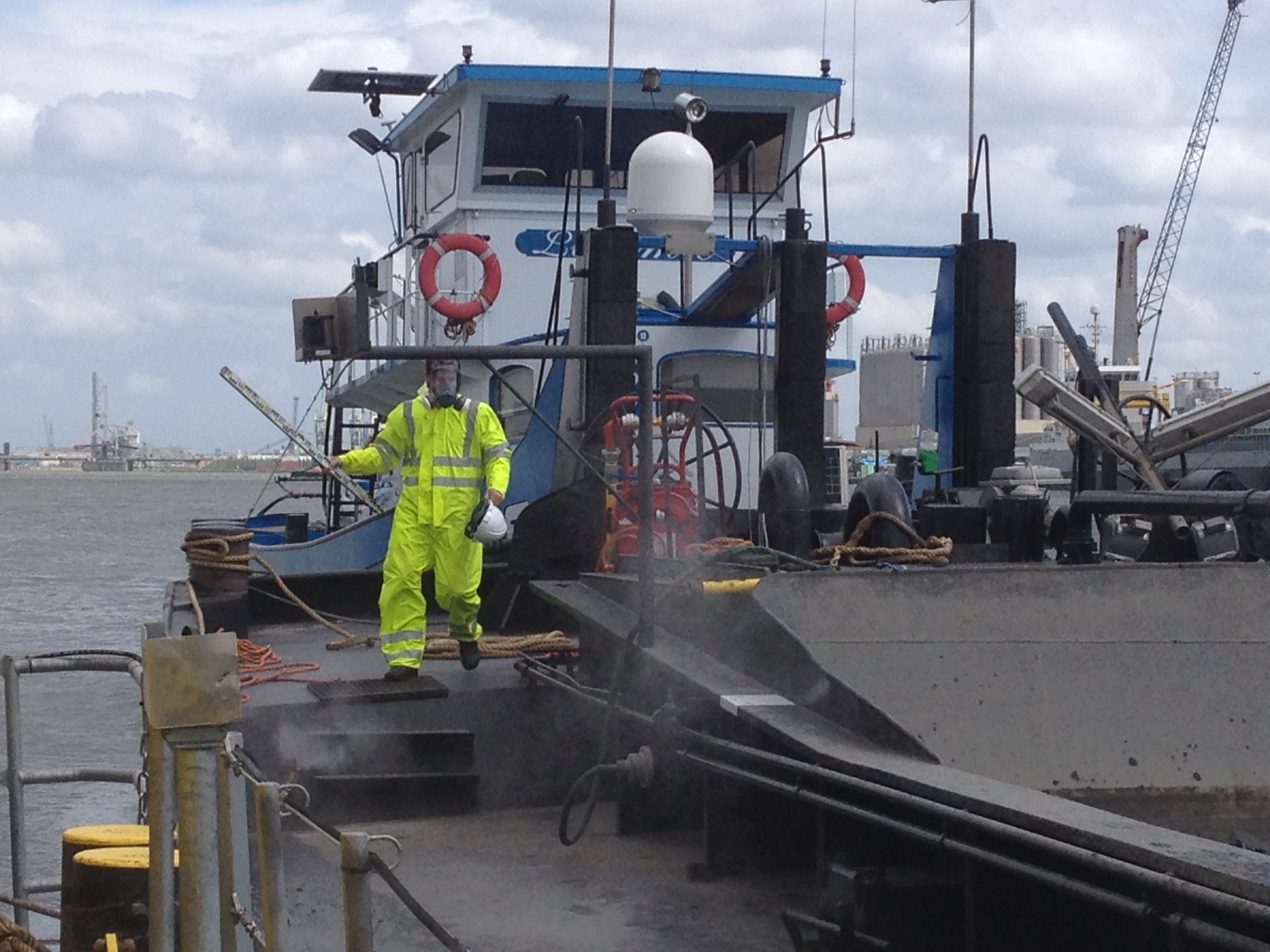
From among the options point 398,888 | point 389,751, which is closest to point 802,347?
point 389,751

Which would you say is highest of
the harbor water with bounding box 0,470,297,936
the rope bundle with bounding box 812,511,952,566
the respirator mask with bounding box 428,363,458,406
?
the respirator mask with bounding box 428,363,458,406

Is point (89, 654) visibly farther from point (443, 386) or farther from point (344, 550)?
point (344, 550)

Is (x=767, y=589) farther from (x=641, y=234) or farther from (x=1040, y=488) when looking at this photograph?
(x=641, y=234)

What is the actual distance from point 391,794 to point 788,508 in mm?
1950

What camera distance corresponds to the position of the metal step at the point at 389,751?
639cm

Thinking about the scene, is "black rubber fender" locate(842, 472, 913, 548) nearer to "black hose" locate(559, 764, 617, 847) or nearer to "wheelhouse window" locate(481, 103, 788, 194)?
"black hose" locate(559, 764, 617, 847)

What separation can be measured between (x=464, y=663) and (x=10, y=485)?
15165cm

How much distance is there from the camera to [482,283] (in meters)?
11.8

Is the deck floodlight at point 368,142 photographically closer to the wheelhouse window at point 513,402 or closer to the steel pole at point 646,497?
the wheelhouse window at point 513,402

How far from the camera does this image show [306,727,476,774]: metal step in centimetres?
639

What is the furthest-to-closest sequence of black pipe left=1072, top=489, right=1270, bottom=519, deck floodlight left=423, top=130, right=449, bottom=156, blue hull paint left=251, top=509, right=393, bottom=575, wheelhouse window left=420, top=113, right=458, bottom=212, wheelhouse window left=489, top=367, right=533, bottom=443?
deck floodlight left=423, top=130, right=449, bottom=156, wheelhouse window left=420, top=113, right=458, bottom=212, blue hull paint left=251, top=509, right=393, bottom=575, wheelhouse window left=489, top=367, right=533, bottom=443, black pipe left=1072, top=489, right=1270, bottom=519

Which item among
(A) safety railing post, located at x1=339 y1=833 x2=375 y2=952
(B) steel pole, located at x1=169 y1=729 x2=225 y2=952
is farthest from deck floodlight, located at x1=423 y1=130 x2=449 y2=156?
(A) safety railing post, located at x1=339 y1=833 x2=375 y2=952

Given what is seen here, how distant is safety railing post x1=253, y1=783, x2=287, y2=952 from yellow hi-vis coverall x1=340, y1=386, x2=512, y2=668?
13.2 feet

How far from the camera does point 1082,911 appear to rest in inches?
131
